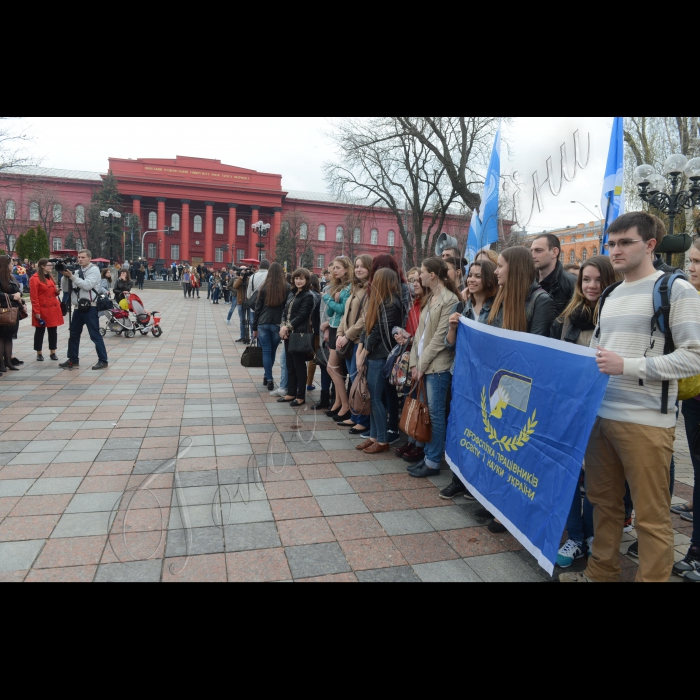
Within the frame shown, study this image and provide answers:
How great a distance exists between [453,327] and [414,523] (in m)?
1.58

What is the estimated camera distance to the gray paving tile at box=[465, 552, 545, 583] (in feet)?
10.0

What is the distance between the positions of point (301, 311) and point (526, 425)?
4.35m

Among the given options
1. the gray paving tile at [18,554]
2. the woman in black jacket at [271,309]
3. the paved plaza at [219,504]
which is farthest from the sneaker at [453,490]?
the woman in black jacket at [271,309]

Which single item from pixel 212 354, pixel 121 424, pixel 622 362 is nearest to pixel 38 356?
pixel 212 354

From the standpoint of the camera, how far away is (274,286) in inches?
307

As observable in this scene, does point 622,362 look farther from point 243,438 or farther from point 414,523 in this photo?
point 243,438

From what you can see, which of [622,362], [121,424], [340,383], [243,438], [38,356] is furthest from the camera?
[38,356]

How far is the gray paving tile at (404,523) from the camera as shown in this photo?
3617 millimetres

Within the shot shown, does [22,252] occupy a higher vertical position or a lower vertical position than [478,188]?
lower

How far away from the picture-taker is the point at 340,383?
651 centimetres

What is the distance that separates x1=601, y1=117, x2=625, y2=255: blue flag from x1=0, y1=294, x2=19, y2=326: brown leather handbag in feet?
28.5

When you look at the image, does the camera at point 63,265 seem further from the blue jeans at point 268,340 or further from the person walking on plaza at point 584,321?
the person walking on plaza at point 584,321

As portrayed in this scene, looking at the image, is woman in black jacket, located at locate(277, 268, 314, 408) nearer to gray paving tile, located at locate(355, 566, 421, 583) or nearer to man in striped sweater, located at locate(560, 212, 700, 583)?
gray paving tile, located at locate(355, 566, 421, 583)

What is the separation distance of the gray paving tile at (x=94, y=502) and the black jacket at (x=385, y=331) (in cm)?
258
